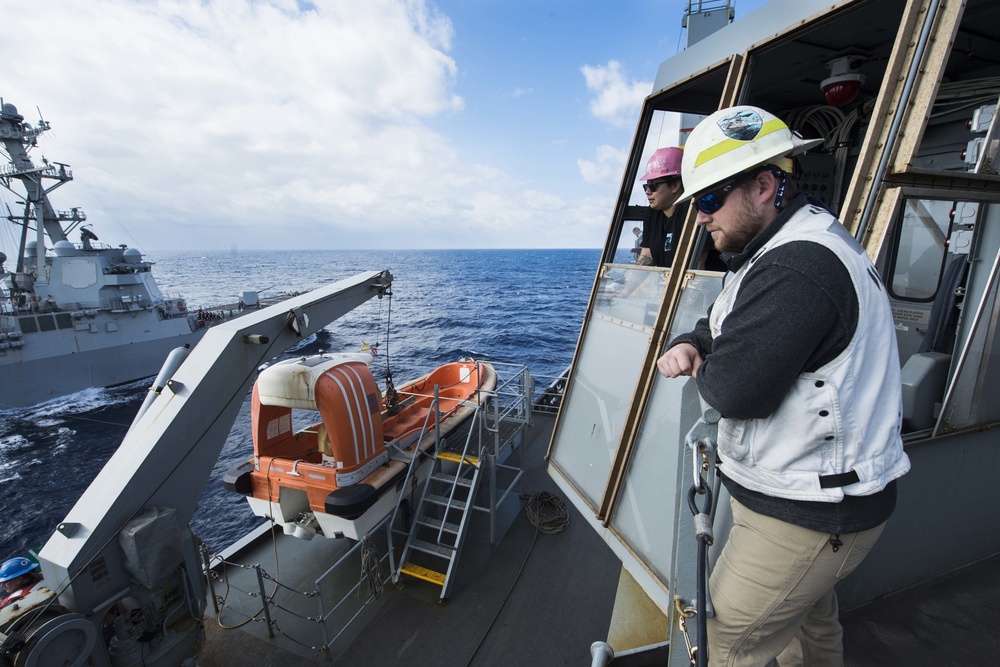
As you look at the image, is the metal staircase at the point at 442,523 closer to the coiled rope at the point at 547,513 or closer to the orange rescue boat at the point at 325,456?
the orange rescue boat at the point at 325,456

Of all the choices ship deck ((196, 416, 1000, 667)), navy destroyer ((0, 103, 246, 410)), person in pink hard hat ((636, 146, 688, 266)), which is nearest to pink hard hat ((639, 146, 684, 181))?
person in pink hard hat ((636, 146, 688, 266))

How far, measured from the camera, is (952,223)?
4531 millimetres

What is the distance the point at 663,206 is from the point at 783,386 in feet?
10.1

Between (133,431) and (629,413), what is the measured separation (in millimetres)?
4485

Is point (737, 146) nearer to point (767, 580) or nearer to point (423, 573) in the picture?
point (767, 580)

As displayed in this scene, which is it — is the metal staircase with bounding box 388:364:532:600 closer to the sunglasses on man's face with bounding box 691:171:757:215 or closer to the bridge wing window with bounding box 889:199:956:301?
the sunglasses on man's face with bounding box 691:171:757:215

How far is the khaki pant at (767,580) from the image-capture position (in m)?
1.55

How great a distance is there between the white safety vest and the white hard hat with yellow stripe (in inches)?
9.1

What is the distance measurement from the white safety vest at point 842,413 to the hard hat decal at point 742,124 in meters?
0.34

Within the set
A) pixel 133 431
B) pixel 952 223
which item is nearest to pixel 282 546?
pixel 133 431

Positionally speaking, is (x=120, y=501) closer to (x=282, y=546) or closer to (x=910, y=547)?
(x=282, y=546)

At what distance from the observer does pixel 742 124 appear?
1670 mm

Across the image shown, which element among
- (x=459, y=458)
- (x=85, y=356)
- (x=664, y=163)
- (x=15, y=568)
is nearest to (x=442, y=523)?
(x=459, y=458)

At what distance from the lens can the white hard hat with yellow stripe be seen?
62.6 inches
